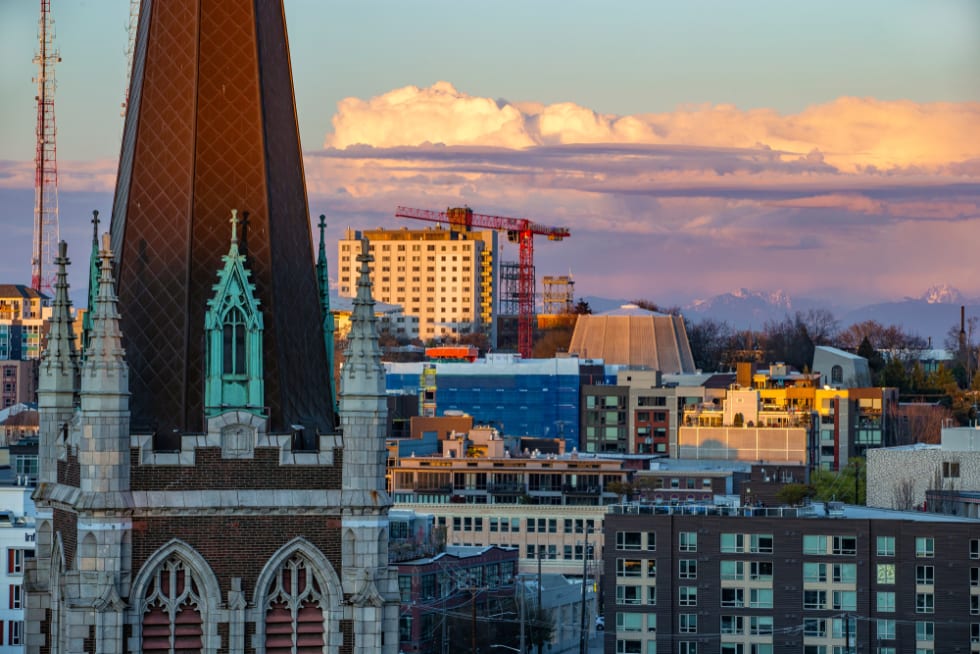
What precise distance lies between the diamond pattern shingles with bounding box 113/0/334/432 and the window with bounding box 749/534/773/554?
8797 centimetres

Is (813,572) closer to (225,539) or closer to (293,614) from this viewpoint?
(293,614)

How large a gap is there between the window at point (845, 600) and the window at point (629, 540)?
429 inches

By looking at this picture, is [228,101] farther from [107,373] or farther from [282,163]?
[107,373]

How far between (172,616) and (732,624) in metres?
91.1

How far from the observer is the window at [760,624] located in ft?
424

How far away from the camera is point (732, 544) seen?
426 feet

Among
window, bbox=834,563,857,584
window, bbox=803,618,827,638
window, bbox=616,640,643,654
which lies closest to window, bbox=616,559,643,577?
window, bbox=616,640,643,654

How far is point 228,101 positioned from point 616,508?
95388mm

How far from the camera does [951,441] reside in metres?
174

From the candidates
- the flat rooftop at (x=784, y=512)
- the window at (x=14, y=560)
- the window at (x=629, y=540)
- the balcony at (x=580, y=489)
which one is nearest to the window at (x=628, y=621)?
the window at (x=629, y=540)

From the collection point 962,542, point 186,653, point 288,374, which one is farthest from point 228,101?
point 962,542

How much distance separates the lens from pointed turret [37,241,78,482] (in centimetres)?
4475

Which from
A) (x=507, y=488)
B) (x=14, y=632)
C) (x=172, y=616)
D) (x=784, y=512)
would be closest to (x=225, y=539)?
(x=172, y=616)

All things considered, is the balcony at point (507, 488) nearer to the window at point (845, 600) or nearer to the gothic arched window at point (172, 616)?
the window at point (845, 600)
